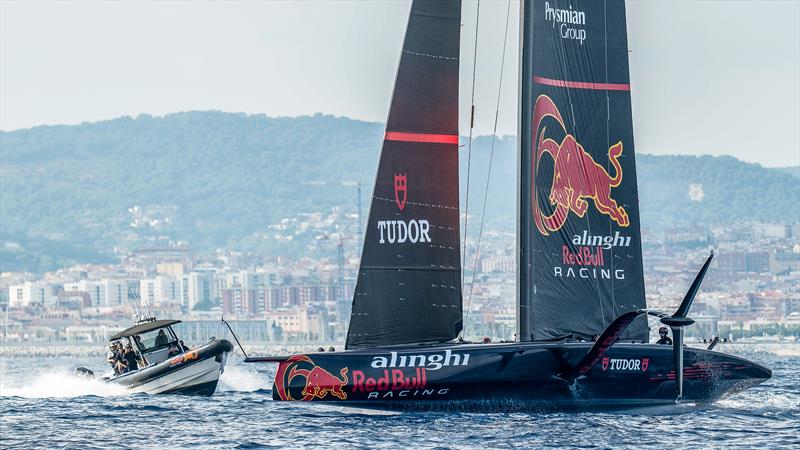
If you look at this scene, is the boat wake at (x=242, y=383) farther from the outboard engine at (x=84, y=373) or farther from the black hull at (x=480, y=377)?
the black hull at (x=480, y=377)

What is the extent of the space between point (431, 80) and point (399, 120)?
0.91 m

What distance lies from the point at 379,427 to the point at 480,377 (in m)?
1.93

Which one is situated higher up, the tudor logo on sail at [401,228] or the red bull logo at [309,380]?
the tudor logo on sail at [401,228]

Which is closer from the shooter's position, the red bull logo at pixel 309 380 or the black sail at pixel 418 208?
the red bull logo at pixel 309 380

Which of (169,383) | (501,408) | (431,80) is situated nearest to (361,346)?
(501,408)

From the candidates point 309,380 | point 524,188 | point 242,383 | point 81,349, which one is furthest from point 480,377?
point 81,349

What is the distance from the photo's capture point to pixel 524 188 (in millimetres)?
27078

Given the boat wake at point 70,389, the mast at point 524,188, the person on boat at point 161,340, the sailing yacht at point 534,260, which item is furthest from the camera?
the person on boat at point 161,340

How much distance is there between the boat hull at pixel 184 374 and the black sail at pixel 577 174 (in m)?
9.80

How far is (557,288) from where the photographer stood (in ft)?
88.9

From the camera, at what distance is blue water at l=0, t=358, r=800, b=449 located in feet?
77.2

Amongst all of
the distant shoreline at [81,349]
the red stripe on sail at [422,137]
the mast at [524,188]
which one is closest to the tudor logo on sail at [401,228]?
the red stripe on sail at [422,137]

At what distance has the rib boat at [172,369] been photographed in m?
34.1

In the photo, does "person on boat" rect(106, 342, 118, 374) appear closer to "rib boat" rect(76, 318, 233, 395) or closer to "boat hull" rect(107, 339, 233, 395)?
"rib boat" rect(76, 318, 233, 395)
